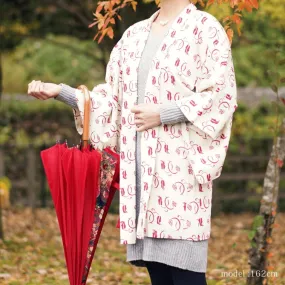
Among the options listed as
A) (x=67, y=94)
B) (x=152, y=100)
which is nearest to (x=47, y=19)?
(x=67, y=94)

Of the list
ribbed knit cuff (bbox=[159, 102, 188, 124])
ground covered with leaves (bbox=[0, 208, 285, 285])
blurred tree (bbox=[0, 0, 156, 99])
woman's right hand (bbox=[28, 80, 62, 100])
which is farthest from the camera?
blurred tree (bbox=[0, 0, 156, 99])

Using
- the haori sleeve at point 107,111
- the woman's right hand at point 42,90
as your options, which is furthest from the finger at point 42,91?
the haori sleeve at point 107,111

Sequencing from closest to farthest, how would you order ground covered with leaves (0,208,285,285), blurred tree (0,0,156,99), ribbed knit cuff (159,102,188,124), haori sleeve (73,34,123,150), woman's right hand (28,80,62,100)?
ribbed knit cuff (159,102,188,124) → woman's right hand (28,80,62,100) → haori sleeve (73,34,123,150) → ground covered with leaves (0,208,285,285) → blurred tree (0,0,156,99)

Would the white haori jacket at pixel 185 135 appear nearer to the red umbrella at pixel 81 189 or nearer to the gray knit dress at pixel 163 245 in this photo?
the gray knit dress at pixel 163 245

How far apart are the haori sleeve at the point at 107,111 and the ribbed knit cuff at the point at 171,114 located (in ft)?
1.10

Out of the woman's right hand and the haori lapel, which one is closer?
the haori lapel

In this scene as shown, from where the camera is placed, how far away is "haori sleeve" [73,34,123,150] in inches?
135

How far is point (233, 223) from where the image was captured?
10742mm

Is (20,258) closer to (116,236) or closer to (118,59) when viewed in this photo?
(116,236)

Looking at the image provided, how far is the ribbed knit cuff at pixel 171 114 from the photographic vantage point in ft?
10.4

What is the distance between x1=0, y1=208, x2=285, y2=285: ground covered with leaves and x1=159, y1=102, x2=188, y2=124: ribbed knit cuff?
6.88 feet

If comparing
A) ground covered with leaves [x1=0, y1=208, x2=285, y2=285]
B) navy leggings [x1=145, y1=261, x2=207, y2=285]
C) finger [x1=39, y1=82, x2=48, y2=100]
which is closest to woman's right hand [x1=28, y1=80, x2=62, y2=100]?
finger [x1=39, y1=82, x2=48, y2=100]

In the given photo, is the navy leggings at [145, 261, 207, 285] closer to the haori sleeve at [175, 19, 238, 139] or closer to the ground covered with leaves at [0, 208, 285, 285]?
the haori sleeve at [175, 19, 238, 139]

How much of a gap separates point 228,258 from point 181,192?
4.42m
